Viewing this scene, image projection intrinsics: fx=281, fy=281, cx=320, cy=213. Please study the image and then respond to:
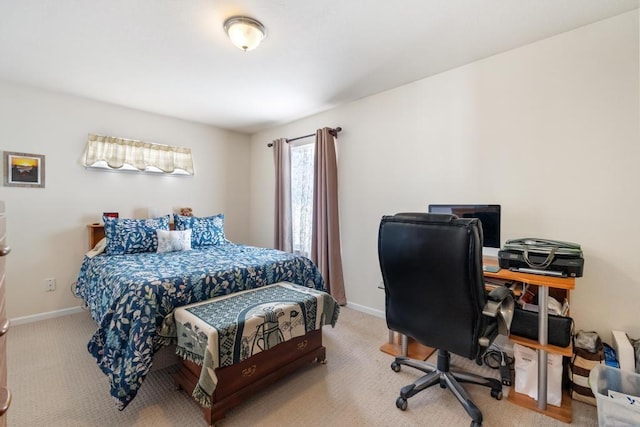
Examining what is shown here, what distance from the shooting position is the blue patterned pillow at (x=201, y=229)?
3.34 m

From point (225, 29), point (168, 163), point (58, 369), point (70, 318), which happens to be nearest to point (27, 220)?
point (70, 318)

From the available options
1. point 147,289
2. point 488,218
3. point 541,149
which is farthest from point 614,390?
point 147,289

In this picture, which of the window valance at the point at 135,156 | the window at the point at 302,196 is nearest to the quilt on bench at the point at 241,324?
the window at the point at 302,196

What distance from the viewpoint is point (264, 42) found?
6.78 feet

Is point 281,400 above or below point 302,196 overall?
below

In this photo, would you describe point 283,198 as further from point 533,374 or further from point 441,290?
point 533,374

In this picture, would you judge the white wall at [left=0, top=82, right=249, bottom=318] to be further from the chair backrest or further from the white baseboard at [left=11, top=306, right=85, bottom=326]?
the chair backrest

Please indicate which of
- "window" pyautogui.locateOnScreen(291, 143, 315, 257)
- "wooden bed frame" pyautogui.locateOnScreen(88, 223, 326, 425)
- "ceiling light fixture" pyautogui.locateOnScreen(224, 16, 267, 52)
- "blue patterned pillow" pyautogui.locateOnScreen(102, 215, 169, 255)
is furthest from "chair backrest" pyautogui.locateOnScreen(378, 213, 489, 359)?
"blue patterned pillow" pyautogui.locateOnScreen(102, 215, 169, 255)

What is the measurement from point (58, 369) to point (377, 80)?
346 cm

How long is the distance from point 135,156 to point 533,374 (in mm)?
4296

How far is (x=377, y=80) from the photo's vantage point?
Answer: 2.69 m

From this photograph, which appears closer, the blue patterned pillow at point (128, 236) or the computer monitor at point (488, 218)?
the computer monitor at point (488, 218)

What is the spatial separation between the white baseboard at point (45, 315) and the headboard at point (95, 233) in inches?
27.7

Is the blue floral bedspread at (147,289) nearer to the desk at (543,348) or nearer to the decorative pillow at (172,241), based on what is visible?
the decorative pillow at (172,241)
